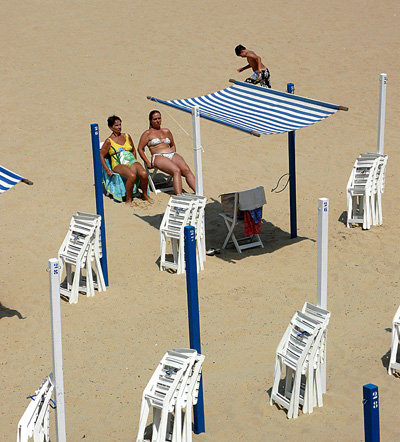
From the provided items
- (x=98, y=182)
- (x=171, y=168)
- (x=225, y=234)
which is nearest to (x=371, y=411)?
(x=98, y=182)

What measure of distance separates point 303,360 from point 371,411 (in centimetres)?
147

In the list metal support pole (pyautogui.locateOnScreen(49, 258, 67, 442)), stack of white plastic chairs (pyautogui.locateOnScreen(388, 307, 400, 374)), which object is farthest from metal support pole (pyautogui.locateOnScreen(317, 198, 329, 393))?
metal support pole (pyautogui.locateOnScreen(49, 258, 67, 442))

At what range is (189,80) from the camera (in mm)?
16516

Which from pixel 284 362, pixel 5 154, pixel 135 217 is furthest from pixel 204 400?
pixel 5 154

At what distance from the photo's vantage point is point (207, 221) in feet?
34.1

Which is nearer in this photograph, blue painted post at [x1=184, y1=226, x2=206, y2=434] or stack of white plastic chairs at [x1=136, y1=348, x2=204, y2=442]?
stack of white plastic chairs at [x1=136, y1=348, x2=204, y2=442]

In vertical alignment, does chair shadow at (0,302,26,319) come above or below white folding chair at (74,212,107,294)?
below

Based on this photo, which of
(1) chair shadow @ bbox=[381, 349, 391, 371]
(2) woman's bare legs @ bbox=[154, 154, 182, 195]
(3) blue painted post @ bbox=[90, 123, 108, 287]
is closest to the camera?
(1) chair shadow @ bbox=[381, 349, 391, 371]

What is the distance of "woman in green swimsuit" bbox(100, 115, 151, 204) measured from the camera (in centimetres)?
1070

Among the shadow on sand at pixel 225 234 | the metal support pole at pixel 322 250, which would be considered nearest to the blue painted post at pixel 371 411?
the metal support pole at pixel 322 250

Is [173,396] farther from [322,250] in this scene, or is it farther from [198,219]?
[198,219]

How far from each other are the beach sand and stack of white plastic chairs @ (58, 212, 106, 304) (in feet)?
0.48

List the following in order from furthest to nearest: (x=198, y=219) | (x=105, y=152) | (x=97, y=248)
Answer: (x=105, y=152), (x=198, y=219), (x=97, y=248)

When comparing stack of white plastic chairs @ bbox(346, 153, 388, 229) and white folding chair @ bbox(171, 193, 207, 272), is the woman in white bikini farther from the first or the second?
stack of white plastic chairs @ bbox(346, 153, 388, 229)
